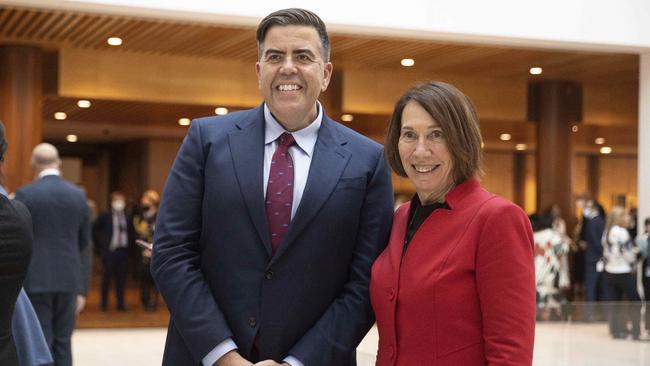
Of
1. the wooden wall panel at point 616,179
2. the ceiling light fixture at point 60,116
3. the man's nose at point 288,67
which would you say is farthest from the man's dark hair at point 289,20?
the wooden wall panel at point 616,179

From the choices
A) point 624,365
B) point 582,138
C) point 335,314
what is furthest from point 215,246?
point 582,138

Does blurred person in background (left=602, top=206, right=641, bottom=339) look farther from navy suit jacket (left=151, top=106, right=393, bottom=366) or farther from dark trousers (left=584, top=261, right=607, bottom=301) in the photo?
navy suit jacket (left=151, top=106, right=393, bottom=366)

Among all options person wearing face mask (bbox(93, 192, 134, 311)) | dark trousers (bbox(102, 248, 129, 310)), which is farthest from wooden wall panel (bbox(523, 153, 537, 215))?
dark trousers (bbox(102, 248, 129, 310))

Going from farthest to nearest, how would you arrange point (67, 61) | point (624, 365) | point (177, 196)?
1. point (67, 61)
2. point (624, 365)
3. point (177, 196)

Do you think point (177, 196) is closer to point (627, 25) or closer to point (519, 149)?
point (627, 25)

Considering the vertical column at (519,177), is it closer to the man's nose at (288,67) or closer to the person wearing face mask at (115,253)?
the person wearing face mask at (115,253)

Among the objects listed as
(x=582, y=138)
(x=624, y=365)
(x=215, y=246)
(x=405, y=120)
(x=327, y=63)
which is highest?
(x=582, y=138)

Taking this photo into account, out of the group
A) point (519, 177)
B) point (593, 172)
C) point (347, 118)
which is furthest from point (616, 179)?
point (347, 118)

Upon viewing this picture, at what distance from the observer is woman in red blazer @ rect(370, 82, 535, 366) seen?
2.42 metres

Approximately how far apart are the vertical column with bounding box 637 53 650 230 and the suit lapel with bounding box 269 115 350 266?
1007 centimetres

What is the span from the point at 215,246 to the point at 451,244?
0.70 m

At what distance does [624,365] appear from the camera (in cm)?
755

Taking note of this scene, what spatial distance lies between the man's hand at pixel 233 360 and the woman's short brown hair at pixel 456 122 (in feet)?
2.60

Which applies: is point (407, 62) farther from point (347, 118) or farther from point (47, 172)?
point (47, 172)
